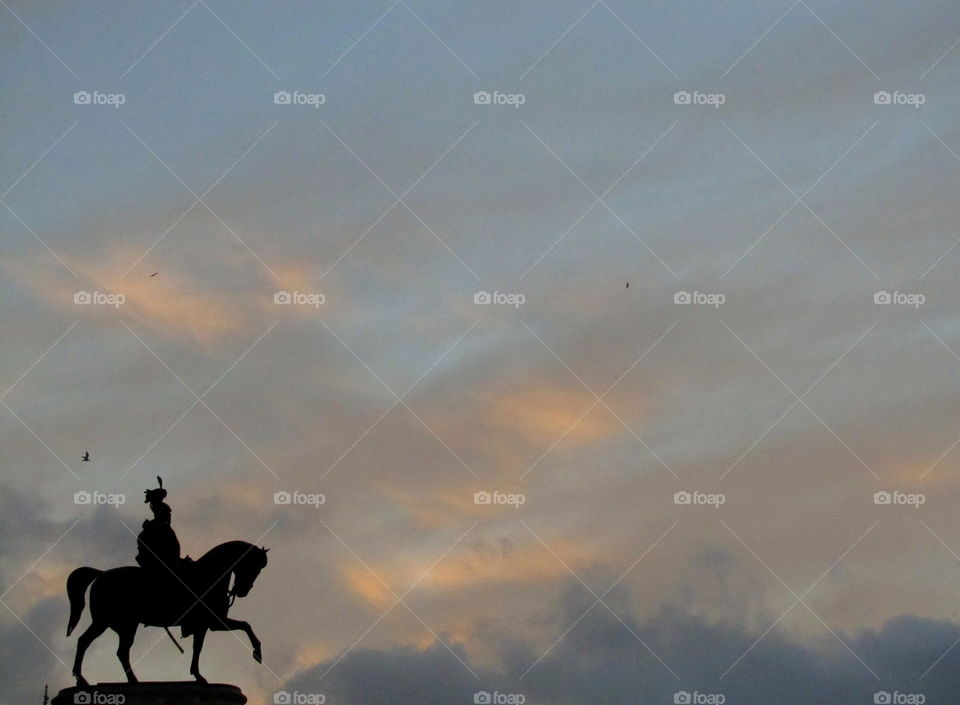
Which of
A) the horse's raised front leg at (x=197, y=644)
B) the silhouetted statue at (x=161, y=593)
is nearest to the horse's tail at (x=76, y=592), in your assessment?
the silhouetted statue at (x=161, y=593)

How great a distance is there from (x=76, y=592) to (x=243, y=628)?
13.1 ft

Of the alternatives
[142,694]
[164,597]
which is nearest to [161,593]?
[164,597]

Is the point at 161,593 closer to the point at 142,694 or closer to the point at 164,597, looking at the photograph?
the point at 164,597

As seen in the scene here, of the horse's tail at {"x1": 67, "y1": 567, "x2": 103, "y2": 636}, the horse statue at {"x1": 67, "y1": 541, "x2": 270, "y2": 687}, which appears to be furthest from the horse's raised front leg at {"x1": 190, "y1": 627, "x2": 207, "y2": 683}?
the horse's tail at {"x1": 67, "y1": 567, "x2": 103, "y2": 636}

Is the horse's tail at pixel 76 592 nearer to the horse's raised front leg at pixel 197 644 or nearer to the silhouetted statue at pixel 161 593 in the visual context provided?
the silhouetted statue at pixel 161 593

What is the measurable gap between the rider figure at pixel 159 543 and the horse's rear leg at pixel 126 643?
1.43 meters

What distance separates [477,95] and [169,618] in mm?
15616

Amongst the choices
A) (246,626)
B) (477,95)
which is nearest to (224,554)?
(246,626)

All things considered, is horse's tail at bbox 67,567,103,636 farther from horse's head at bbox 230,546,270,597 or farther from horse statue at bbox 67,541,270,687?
horse's head at bbox 230,546,270,597

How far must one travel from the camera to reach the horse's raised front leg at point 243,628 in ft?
307

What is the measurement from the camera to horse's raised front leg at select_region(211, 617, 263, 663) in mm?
93625

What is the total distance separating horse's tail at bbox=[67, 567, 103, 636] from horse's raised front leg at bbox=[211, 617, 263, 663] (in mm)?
3177

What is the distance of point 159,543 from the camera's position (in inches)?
3691

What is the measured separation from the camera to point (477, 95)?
99.4m
